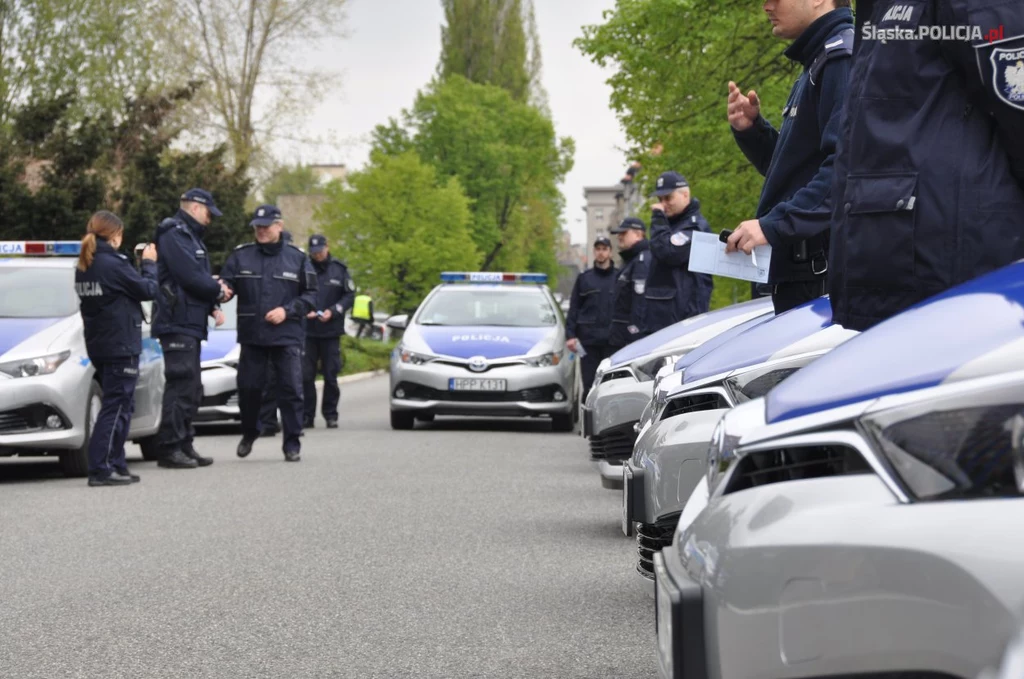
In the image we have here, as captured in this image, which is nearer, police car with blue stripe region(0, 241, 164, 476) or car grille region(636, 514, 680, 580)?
car grille region(636, 514, 680, 580)

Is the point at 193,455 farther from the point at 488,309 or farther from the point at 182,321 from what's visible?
the point at 488,309

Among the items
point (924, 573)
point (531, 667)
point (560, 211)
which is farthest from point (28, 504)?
point (560, 211)

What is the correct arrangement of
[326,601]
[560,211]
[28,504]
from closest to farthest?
[326,601] → [28,504] → [560,211]

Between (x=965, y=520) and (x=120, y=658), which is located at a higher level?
(x=965, y=520)

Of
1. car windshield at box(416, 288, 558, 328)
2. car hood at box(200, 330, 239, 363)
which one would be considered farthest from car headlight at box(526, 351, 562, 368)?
car hood at box(200, 330, 239, 363)

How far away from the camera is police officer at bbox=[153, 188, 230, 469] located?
38.8 ft

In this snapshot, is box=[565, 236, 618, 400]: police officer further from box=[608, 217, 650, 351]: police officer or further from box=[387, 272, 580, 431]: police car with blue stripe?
box=[608, 217, 650, 351]: police officer

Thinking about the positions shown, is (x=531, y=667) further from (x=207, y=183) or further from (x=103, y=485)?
(x=207, y=183)

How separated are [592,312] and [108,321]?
6033mm

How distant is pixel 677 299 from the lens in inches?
444

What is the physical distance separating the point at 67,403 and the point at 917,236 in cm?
802

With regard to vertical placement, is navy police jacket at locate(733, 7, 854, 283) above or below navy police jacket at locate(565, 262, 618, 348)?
above

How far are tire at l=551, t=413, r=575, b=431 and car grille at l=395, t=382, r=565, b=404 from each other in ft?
1.26

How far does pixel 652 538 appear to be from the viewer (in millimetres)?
5020
